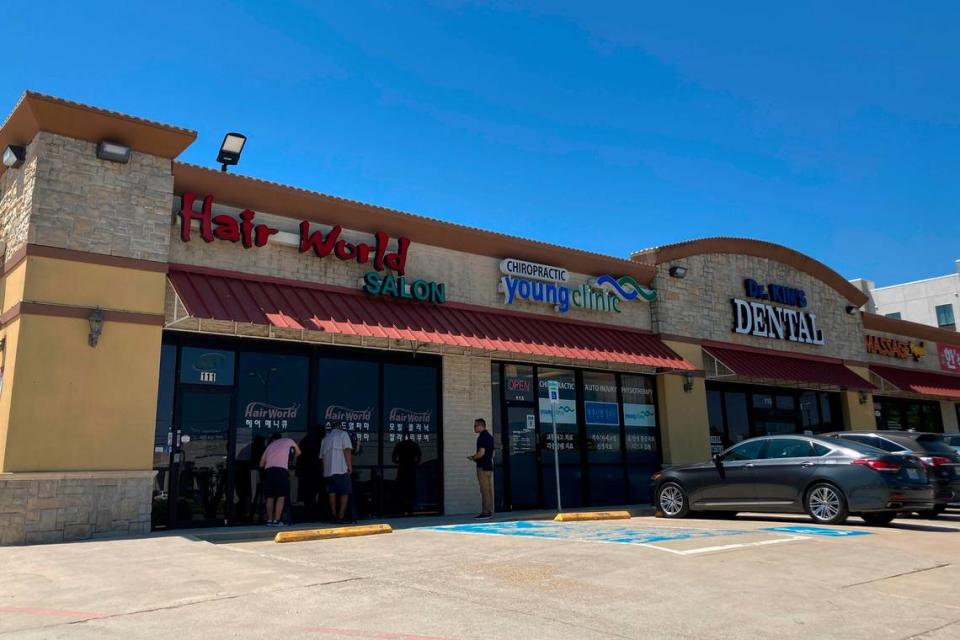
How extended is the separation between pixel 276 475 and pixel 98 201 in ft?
16.6

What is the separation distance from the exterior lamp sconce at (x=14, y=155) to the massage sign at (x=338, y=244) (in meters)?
2.41

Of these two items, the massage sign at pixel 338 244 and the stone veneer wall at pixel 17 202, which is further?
the massage sign at pixel 338 244

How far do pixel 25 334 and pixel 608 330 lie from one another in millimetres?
12223

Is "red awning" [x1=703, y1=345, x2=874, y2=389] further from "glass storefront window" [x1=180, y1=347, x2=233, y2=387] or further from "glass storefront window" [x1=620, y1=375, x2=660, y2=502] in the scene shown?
"glass storefront window" [x1=180, y1=347, x2=233, y2=387]

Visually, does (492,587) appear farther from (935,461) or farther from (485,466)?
(935,461)

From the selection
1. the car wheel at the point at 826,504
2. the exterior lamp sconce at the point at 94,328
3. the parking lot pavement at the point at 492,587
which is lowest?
the parking lot pavement at the point at 492,587

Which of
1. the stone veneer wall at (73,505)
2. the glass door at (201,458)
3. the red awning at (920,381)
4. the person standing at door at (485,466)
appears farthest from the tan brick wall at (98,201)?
the red awning at (920,381)

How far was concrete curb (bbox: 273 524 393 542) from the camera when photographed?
10570 mm

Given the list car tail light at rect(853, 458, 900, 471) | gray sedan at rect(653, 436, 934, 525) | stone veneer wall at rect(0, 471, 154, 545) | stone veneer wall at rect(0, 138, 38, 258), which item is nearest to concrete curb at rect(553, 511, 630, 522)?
gray sedan at rect(653, 436, 934, 525)

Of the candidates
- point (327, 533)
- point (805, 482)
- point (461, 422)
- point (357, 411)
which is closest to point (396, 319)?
point (357, 411)

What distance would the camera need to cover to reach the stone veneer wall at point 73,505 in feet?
34.8

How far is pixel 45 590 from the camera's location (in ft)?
23.5

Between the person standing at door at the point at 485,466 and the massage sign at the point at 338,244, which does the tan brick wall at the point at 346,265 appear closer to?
the massage sign at the point at 338,244

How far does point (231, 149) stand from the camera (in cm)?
1346
